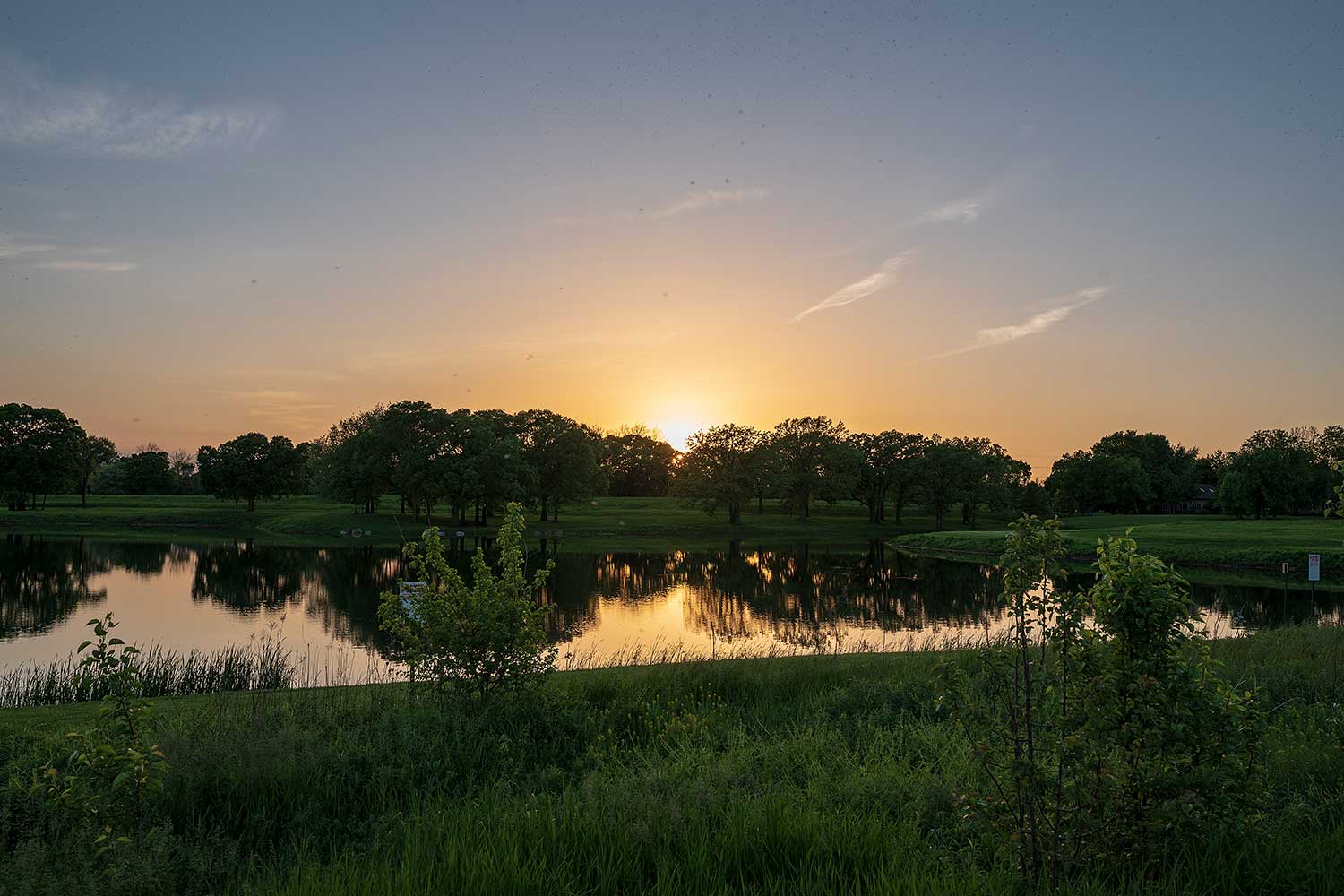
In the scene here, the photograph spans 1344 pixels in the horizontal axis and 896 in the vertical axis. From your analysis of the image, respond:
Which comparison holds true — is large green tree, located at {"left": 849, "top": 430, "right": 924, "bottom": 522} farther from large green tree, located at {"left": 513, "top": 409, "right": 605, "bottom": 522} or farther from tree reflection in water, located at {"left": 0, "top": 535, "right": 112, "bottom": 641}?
tree reflection in water, located at {"left": 0, "top": 535, "right": 112, "bottom": 641}

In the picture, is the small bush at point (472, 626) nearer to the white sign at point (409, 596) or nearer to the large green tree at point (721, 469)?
the white sign at point (409, 596)

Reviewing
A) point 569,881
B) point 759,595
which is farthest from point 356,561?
point 569,881

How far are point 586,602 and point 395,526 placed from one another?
4109cm

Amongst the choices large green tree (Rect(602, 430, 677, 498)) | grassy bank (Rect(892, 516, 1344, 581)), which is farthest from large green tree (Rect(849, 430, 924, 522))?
large green tree (Rect(602, 430, 677, 498))

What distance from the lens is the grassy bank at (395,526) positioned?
74812mm

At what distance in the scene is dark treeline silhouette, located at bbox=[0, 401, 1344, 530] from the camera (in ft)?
254

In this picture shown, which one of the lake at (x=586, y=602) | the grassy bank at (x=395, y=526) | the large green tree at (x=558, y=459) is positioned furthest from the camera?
the large green tree at (x=558, y=459)

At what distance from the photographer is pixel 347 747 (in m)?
8.79

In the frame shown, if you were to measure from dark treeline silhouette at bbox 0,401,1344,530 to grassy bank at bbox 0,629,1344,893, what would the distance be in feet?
206

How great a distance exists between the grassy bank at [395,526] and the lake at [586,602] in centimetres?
1470

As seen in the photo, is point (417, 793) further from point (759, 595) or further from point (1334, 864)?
point (759, 595)

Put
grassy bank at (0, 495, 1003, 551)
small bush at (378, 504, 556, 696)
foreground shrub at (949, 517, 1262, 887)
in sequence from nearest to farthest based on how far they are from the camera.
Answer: foreground shrub at (949, 517, 1262, 887) → small bush at (378, 504, 556, 696) → grassy bank at (0, 495, 1003, 551)

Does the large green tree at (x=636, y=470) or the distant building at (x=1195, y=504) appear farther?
the large green tree at (x=636, y=470)

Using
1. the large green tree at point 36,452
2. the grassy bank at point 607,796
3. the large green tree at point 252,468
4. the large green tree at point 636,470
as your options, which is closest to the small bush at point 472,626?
the grassy bank at point 607,796
